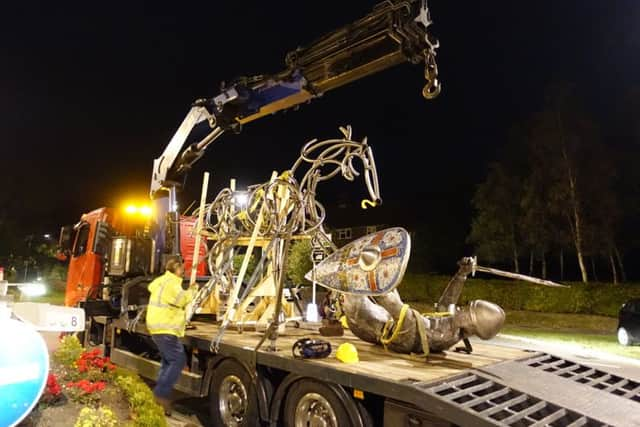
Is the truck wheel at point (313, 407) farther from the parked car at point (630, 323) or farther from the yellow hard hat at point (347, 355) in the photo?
the parked car at point (630, 323)

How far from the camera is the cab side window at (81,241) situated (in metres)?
10.4

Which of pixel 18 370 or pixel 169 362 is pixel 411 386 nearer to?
pixel 18 370

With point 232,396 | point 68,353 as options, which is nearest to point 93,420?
point 232,396

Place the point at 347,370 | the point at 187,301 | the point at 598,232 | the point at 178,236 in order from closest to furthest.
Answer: the point at 347,370 → the point at 187,301 → the point at 178,236 → the point at 598,232

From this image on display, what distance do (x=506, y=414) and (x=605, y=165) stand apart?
77.1 ft

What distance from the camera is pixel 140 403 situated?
5.34 m

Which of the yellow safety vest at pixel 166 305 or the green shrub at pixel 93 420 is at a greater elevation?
the yellow safety vest at pixel 166 305

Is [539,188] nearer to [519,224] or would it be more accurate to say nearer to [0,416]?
[519,224]

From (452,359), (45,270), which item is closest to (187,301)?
(452,359)

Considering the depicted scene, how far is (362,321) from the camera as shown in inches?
233

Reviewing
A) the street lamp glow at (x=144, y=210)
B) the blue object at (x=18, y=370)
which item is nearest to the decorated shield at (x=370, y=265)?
the blue object at (x=18, y=370)

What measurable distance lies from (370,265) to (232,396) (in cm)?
253

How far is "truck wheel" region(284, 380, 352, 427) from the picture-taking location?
4469 mm

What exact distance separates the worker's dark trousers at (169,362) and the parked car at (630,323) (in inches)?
534
